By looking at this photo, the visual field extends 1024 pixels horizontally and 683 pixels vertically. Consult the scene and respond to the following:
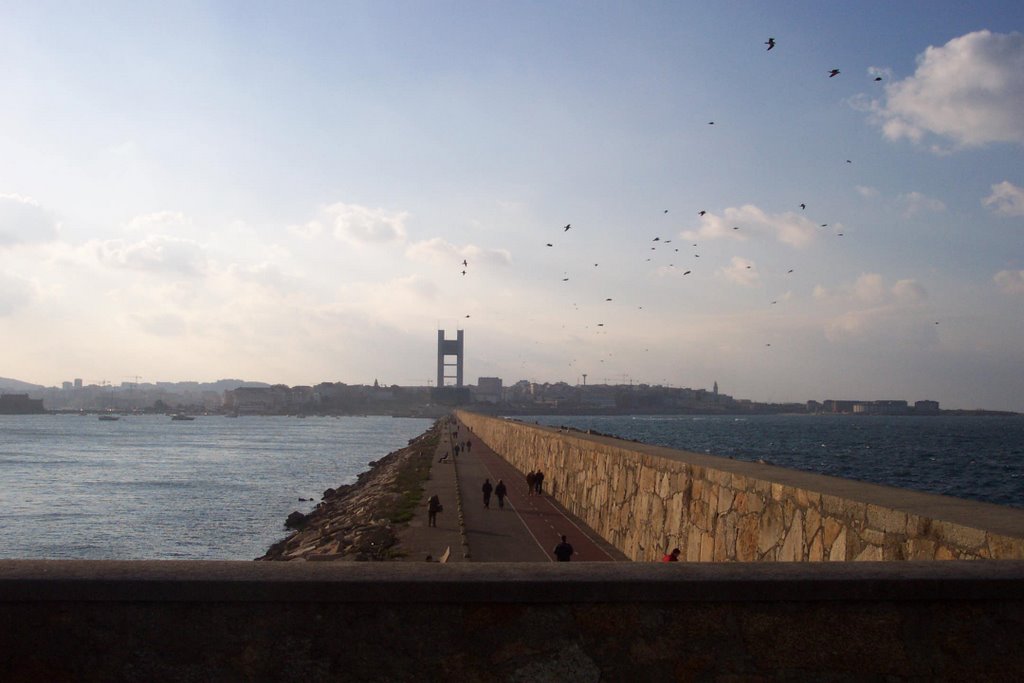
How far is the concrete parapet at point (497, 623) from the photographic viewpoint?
2.76 m

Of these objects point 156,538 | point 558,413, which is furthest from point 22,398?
point 156,538

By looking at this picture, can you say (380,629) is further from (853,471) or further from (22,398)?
(22,398)

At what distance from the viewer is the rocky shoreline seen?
1611 cm

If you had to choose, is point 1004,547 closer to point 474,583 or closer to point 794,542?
point 794,542

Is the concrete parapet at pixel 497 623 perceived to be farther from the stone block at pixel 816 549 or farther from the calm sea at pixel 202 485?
the calm sea at pixel 202 485

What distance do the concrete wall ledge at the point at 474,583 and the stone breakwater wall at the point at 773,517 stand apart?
1475 mm

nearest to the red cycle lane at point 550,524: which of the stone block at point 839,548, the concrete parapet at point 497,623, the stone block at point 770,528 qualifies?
the stone block at point 770,528

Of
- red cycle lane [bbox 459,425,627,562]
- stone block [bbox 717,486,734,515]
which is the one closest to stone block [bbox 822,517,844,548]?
stone block [bbox 717,486,734,515]

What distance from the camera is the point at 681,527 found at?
9656 mm

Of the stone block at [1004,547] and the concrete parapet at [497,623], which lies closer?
the concrete parapet at [497,623]

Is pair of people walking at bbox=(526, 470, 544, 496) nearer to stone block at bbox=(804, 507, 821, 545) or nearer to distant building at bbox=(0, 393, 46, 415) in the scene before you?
stone block at bbox=(804, 507, 821, 545)

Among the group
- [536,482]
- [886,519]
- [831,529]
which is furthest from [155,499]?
[886,519]

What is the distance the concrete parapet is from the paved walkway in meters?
9.06

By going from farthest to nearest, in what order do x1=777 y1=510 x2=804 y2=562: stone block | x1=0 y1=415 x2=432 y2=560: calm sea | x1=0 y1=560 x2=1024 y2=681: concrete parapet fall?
1. x1=0 y1=415 x2=432 y2=560: calm sea
2. x1=777 y1=510 x2=804 y2=562: stone block
3. x1=0 y1=560 x2=1024 y2=681: concrete parapet
